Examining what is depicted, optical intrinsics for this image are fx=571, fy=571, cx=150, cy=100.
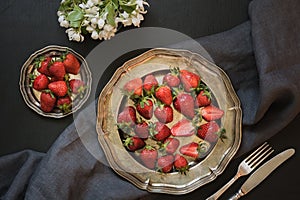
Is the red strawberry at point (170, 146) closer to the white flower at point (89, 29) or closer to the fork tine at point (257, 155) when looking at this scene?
the fork tine at point (257, 155)

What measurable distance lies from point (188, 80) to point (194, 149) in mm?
148

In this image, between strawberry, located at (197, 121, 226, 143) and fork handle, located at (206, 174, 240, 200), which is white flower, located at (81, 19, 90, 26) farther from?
fork handle, located at (206, 174, 240, 200)

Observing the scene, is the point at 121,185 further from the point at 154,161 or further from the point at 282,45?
the point at 282,45

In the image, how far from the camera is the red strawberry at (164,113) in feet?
3.96

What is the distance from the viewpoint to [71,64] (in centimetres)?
123

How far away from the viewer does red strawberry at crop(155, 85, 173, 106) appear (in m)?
1.21

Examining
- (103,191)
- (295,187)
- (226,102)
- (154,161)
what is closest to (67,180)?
(103,191)

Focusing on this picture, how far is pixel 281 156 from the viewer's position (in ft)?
3.98

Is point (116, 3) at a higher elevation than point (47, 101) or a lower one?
higher

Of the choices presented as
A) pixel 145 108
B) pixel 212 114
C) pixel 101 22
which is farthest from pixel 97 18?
pixel 212 114

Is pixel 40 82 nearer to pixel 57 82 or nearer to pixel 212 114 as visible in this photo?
pixel 57 82

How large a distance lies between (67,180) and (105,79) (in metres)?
0.23

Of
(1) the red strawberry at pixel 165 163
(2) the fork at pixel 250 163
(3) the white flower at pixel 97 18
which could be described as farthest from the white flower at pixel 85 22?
(2) the fork at pixel 250 163

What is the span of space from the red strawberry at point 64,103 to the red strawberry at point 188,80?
0.25 m
